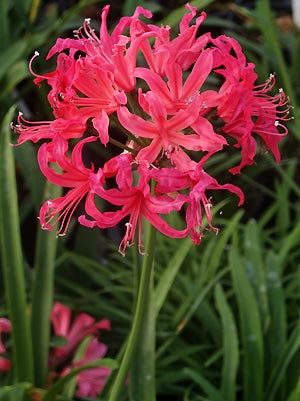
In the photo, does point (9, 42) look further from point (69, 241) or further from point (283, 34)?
point (283, 34)

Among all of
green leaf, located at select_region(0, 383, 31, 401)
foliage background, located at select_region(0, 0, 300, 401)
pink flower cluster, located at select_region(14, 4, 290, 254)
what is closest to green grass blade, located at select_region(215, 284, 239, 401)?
foliage background, located at select_region(0, 0, 300, 401)

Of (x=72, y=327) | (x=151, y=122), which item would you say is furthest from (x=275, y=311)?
(x=151, y=122)

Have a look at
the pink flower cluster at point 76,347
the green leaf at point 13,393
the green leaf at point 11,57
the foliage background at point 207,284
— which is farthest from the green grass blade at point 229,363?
the green leaf at point 11,57

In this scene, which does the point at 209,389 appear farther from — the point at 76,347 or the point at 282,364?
the point at 76,347

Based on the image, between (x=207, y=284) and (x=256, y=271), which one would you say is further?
(x=207, y=284)

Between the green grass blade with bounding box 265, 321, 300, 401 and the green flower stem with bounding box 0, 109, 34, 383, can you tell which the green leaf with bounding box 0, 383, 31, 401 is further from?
the green grass blade with bounding box 265, 321, 300, 401

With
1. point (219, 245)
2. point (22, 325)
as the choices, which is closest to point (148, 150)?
point (22, 325)
